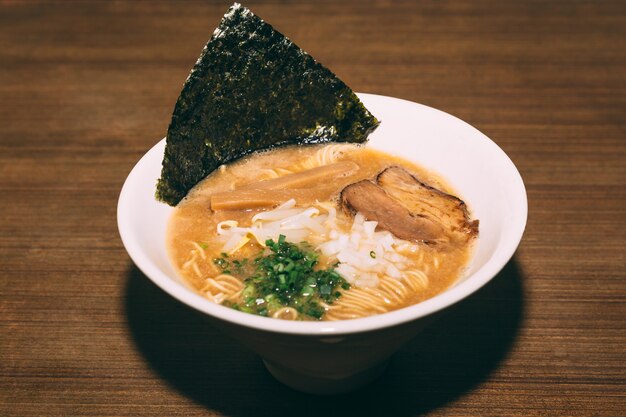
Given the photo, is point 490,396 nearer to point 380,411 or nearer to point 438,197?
point 380,411

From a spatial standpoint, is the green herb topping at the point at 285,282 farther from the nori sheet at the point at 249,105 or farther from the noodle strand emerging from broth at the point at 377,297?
the nori sheet at the point at 249,105

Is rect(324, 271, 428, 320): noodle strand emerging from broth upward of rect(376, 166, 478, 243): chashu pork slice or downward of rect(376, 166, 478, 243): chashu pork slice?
downward

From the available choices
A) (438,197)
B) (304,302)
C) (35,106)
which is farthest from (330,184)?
(35,106)

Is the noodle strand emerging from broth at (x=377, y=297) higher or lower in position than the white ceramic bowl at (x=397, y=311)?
lower

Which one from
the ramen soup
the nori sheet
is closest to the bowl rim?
the ramen soup

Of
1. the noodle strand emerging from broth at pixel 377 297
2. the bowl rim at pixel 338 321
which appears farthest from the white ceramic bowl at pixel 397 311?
the noodle strand emerging from broth at pixel 377 297

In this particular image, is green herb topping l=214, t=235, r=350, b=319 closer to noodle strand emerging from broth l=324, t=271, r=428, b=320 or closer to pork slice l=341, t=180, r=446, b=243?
noodle strand emerging from broth l=324, t=271, r=428, b=320
